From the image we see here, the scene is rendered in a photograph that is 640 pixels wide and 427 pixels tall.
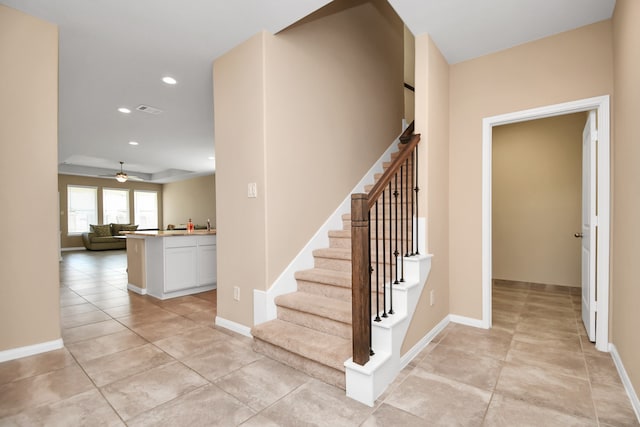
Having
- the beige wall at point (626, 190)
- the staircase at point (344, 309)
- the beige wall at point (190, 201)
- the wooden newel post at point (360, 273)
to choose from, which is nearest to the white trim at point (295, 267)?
the staircase at point (344, 309)

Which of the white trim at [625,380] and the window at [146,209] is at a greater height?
the window at [146,209]

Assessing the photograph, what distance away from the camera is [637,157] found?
1.75 metres

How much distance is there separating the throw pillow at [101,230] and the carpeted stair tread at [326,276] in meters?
10.6

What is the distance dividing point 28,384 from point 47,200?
4.40ft

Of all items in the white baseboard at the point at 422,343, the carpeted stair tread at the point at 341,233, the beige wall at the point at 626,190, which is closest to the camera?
the beige wall at the point at 626,190

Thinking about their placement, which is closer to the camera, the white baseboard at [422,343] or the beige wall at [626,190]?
the beige wall at [626,190]

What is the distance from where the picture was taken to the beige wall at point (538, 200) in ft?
14.2

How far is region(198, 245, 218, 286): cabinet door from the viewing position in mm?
4508

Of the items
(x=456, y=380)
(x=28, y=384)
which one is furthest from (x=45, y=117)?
(x=456, y=380)

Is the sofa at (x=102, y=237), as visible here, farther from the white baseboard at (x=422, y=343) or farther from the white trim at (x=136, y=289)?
the white baseboard at (x=422, y=343)

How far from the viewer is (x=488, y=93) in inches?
117

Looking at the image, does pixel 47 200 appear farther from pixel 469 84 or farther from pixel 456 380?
pixel 469 84

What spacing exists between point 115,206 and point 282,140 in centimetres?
1155

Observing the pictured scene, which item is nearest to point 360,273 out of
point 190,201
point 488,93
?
point 488,93
